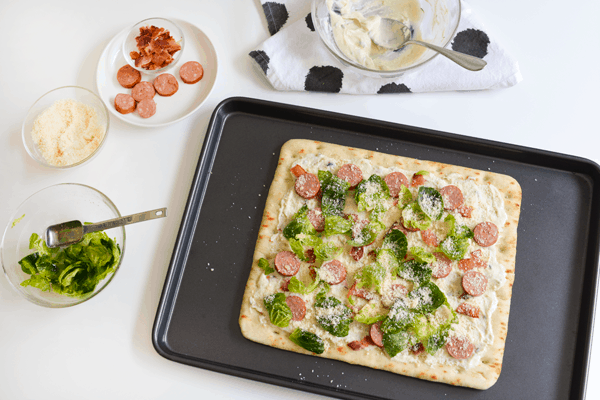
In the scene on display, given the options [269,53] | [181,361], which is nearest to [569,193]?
[269,53]

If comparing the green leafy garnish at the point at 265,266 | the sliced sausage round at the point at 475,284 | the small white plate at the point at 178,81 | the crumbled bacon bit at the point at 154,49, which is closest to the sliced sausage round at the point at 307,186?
the green leafy garnish at the point at 265,266

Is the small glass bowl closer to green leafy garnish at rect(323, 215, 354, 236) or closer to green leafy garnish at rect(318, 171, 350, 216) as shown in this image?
green leafy garnish at rect(318, 171, 350, 216)

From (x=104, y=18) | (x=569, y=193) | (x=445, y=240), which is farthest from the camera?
(x=104, y=18)

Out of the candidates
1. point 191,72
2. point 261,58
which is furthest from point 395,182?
point 191,72

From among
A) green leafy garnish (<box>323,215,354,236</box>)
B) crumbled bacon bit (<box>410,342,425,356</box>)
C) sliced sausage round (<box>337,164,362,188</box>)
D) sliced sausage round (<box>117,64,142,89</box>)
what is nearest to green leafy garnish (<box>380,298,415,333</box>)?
crumbled bacon bit (<box>410,342,425,356</box>)

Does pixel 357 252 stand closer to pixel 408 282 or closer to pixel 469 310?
pixel 408 282

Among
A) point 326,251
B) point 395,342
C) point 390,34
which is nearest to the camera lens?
point 395,342

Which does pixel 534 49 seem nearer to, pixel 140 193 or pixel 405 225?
pixel 405 225
